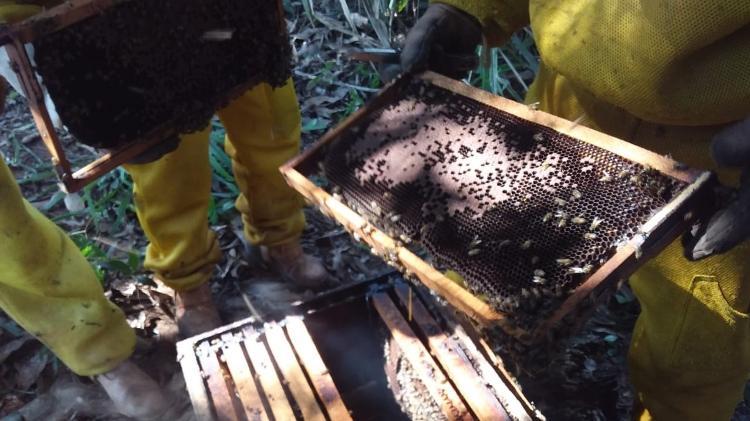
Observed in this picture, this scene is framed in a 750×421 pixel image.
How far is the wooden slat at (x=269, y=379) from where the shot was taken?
1.82m

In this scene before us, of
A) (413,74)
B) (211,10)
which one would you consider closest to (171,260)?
(211,10)

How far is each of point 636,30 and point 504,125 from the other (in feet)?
1.50

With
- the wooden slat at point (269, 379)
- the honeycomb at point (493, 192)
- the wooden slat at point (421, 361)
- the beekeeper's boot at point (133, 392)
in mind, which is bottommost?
the beekeeper's boot at point (133, 392)

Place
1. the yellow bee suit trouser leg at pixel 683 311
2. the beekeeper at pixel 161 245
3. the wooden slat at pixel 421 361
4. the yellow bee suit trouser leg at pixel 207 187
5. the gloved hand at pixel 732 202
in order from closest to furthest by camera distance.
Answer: the gloved hand at pixel 732 202 → the yellow bee suit trouser leg at pixel 683 311 → the wooden slat at pixel 421 361 → the beekeeper at pixel 161 245 → the yellow bee suit trouser leg at pixel 207 187

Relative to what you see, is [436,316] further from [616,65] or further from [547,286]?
[616,65]

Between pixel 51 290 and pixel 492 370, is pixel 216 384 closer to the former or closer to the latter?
pixel 51 290

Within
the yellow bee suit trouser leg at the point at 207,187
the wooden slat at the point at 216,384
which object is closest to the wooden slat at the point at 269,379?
the wooden slat at the point at 216,384

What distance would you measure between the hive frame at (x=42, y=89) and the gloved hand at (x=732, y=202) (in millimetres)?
1614

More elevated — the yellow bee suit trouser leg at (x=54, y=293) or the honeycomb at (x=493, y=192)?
the honeycomb at (x=493, y=192)

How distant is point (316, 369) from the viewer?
1934 millimetres

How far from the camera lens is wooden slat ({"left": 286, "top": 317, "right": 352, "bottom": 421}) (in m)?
1.83

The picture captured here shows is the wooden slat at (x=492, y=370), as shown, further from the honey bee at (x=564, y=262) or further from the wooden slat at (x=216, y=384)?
the wooden slat at (x=216, y=384)

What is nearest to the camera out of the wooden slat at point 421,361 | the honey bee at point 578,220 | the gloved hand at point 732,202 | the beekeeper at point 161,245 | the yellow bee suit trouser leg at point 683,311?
the gloved hand at point 732,202

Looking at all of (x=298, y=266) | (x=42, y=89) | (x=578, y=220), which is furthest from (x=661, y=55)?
(x=298, y=266)
